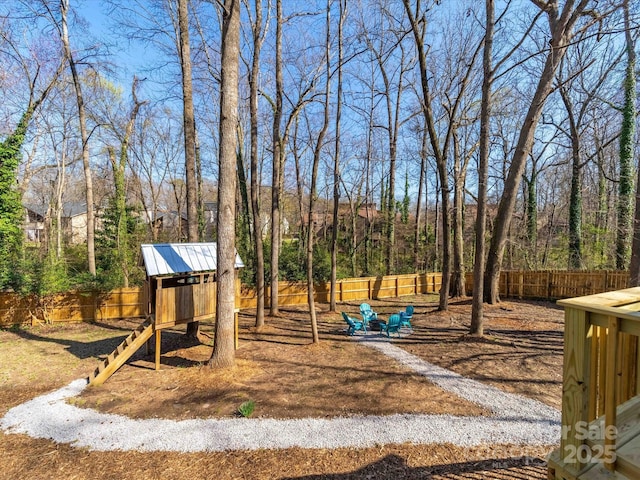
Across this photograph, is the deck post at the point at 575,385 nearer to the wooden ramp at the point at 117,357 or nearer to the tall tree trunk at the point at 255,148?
the wooden ramp at the point at 117,357

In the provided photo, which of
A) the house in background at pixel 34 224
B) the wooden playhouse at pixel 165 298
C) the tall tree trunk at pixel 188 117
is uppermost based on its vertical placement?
the tall tree trunk at pixel 188 117

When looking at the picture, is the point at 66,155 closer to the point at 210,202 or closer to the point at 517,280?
the point at 210,202

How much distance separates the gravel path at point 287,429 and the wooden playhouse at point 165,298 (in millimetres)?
1381

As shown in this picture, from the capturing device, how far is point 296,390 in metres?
5.60

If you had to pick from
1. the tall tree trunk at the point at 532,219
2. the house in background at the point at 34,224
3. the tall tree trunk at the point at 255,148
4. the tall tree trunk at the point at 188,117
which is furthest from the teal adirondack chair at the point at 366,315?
the tall tree trunk at the point at 532,219

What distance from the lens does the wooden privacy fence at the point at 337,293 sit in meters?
10.5

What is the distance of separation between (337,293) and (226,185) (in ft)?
31.6

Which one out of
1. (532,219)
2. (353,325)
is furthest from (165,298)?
(532,219)

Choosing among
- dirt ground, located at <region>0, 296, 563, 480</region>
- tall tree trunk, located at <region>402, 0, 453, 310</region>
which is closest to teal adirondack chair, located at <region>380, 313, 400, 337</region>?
dirt ground, located at <region>0, 296, 563, 480</region>

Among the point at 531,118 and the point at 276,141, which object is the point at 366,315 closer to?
the point at 276,141

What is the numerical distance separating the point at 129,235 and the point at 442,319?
14.7m

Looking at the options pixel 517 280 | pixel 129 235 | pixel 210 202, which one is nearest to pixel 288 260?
pixel 129 235

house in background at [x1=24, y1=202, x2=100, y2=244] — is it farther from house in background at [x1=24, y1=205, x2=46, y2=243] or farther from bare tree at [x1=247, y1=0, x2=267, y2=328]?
bare tree at [x1=247, y1=0, x2=267, y2=328]

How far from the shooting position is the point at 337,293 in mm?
14812
